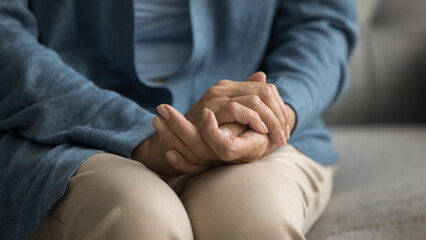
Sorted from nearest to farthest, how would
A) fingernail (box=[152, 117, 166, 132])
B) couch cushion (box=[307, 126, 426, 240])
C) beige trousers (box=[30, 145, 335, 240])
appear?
beige trousers (box=[30, 145, 335, 240]) < fingernail (box=[152, 117, 166, 132]) < couch cushion (box=[307, 126, 426, 240])

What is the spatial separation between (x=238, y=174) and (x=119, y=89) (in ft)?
1.10

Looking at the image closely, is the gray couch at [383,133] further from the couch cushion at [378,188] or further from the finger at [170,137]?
the finger at [170,137]

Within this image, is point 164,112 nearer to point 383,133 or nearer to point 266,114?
point 266,114

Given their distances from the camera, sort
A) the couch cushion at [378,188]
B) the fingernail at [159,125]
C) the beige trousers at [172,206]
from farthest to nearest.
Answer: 1. the couch cushion at [378,188]
2. the fingernail at [159,125]
3. the beige trousers at [172,206]

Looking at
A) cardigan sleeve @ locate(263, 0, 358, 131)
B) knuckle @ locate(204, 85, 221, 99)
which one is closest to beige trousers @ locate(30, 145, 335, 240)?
knuckle @ locate(204, 85, 221, 99)

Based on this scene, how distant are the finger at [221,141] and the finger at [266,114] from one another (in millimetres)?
47

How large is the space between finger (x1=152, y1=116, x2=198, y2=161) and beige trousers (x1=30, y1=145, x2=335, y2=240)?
4 cm

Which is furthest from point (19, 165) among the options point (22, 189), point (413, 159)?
point (413, 159)

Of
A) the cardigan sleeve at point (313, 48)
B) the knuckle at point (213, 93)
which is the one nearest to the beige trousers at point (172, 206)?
the knuckle at point (213, 93)

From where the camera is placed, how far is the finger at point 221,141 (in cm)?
62

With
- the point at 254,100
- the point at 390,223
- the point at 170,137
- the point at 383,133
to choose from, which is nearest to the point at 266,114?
the point at 254,100

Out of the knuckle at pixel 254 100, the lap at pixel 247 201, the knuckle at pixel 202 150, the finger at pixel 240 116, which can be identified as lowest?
the lap at pixel 247 201

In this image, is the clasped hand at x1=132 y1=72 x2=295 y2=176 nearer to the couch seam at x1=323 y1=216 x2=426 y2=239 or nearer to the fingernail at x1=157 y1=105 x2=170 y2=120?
the fingernail at x1=157 y1=105 x2=170 y2=120

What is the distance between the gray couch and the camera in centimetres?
79
